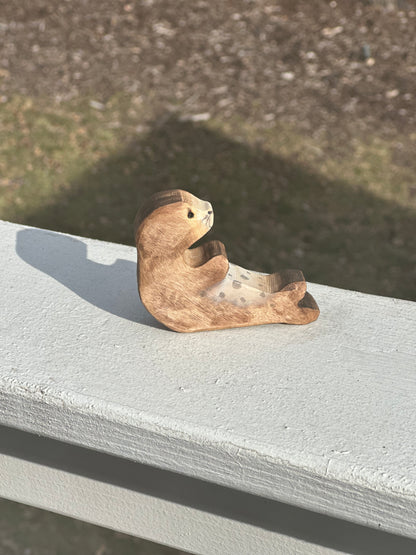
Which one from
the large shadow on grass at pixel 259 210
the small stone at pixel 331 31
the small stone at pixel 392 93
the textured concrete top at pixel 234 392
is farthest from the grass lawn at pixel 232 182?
the textured concrete top at pixel 234 392

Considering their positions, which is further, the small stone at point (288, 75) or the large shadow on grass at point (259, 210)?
the small stone at point (288, 75)

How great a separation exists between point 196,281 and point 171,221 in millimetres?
187

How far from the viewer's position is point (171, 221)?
5.16ft

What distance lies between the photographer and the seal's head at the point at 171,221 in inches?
61.4

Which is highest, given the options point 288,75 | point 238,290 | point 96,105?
point 238,290

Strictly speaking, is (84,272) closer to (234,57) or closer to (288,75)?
(288,75)

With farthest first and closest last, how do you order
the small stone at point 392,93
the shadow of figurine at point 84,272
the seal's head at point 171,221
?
the small stone at point 392,93 → the shadow of figurine at point 84,272 → the seal's head at point 171,221

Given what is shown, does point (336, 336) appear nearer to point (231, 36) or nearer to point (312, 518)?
point (312, 518)

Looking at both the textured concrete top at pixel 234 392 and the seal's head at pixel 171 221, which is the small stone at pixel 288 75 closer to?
the textured concrete top at pixel 234 392

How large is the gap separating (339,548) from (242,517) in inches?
9.9

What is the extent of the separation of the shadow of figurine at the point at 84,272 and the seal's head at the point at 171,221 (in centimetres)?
30

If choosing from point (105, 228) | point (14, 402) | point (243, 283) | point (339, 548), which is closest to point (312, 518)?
point (339, 548)

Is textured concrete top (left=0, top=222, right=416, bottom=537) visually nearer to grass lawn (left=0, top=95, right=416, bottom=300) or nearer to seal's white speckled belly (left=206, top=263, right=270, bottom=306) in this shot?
seal's white speckled belly (left=206, top=263, right=270, bottom=306)

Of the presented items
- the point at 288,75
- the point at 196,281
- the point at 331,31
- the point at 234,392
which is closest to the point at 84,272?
the point at 196,281
